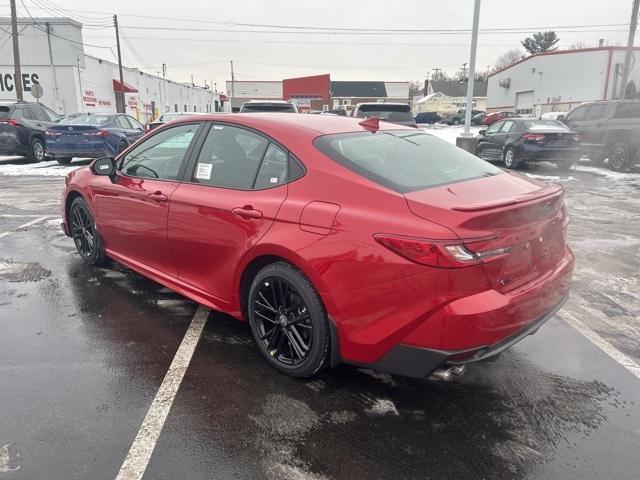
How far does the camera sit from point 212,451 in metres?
2.50

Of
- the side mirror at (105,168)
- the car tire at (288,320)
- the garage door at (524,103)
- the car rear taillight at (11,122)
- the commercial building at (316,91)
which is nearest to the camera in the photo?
the car tire at (288,320)

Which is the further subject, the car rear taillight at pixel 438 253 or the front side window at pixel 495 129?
the front side window at pixel 495 129

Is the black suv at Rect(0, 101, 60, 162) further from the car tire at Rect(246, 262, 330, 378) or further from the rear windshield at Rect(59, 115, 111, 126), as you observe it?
the car tire at Rect(246, 262, 330, 378)

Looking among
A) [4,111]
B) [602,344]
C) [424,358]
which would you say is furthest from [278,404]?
[4,111]

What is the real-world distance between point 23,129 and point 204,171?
13545 millimetres

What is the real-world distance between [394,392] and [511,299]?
939 millimetres

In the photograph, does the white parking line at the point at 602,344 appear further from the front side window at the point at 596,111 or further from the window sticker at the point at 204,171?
the front side window at the point at 596,111

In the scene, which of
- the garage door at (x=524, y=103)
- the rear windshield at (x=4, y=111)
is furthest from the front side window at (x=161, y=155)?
the garage door at (x=524, y=103)

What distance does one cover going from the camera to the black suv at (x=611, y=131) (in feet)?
43.9

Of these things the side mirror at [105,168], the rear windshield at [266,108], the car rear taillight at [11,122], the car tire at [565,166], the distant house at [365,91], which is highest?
the distant house at [365,91]

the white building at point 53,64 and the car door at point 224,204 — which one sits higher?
the white building at point 53,64

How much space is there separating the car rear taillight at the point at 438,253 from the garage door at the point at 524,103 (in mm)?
49075

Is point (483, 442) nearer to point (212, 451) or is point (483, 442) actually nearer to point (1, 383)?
point (212, 451)

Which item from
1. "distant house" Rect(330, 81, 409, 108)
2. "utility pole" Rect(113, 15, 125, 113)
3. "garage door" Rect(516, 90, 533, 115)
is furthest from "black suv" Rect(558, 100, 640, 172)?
"distant house" Rect(330, 81, 409, 108)
